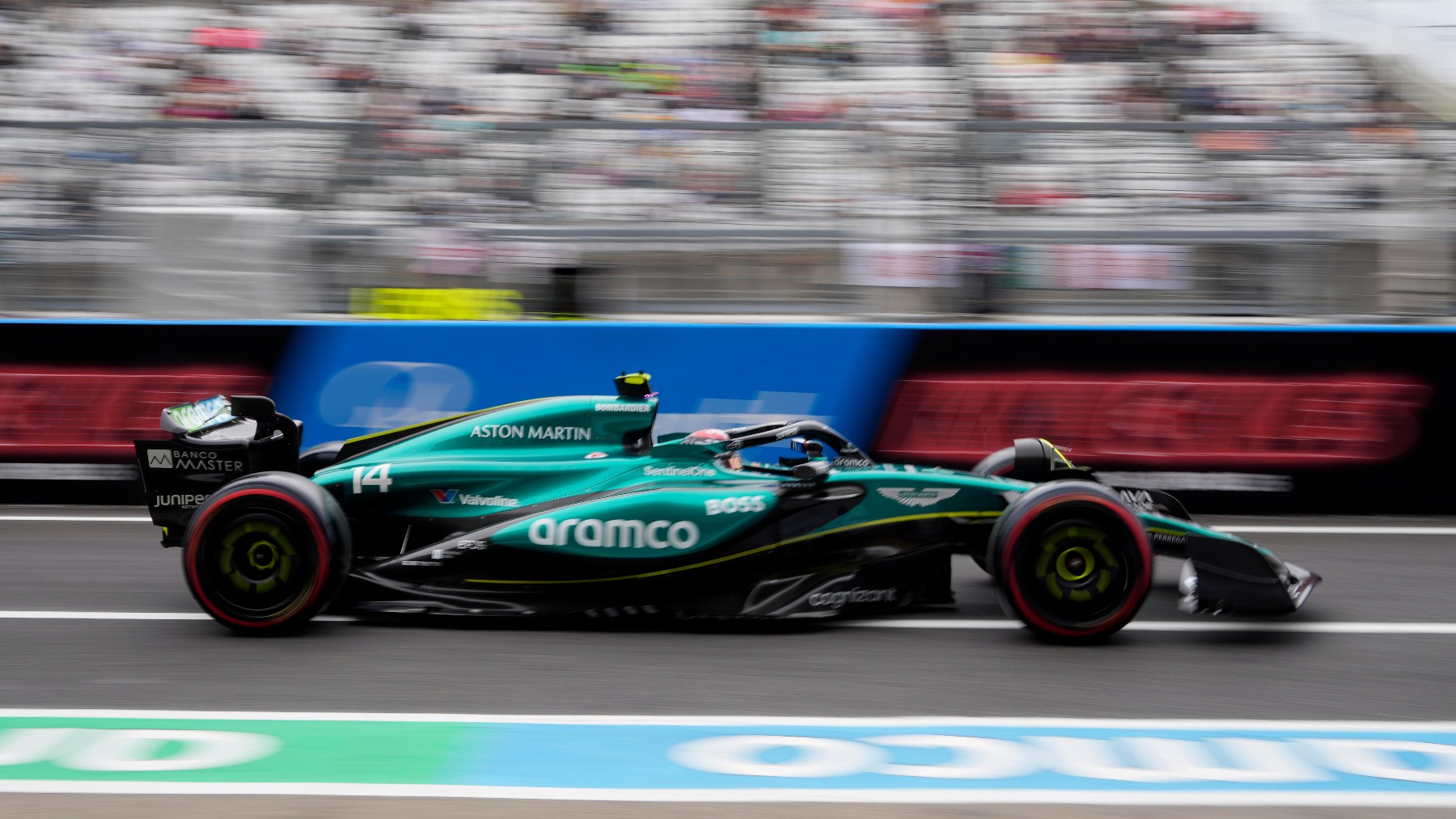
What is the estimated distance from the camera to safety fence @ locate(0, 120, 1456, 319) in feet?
26.0

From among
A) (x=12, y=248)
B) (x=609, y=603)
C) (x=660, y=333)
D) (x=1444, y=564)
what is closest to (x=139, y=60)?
(x=12, y=248)

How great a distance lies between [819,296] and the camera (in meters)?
7.99

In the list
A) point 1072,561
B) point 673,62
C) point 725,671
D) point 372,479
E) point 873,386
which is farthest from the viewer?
point 673,62

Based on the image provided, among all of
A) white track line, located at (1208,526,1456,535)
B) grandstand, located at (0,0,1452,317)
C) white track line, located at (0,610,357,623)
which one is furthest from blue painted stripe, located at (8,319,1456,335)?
white track line, located at (0,610,357,623)

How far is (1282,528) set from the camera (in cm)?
732

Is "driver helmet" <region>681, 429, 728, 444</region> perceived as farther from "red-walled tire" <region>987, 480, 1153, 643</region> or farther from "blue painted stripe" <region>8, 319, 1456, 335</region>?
"blue painted stripe" <region>8, 319, 1456, 335</region>

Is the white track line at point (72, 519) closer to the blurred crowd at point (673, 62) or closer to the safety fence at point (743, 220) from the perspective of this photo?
the safety fence at point (743, 220)

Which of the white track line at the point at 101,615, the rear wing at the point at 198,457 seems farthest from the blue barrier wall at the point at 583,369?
the white track line at the point at 101,615

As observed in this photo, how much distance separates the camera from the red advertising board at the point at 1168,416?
7.49m

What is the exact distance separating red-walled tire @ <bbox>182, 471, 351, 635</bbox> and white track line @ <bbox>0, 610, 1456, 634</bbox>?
0.28m

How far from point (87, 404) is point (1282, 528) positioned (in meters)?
6.73

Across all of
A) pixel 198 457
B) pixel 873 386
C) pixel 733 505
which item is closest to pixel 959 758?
pixel 733 505

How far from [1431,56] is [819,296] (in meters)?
5.40

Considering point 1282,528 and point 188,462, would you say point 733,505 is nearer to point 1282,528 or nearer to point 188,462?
point 188,462
